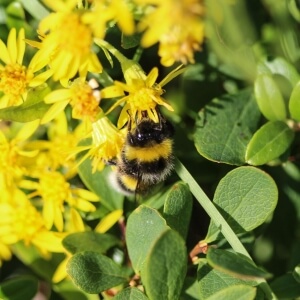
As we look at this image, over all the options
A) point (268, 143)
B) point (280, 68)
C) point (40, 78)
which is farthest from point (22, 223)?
point (280, 68)

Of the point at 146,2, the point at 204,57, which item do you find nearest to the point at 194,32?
the point at 146,2

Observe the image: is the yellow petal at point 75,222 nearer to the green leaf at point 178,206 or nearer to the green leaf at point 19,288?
the green leaf at point 19,288

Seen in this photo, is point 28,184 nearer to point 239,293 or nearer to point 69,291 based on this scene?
point 69,291

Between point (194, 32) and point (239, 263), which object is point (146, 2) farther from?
point (239, 263)

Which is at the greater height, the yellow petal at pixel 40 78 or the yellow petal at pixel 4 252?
the yellow petal at pixel 40 78

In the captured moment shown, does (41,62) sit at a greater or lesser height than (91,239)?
greater

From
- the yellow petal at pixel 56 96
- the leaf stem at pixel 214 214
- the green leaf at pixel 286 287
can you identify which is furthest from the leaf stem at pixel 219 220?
the yellow petal at pixel 56 96
